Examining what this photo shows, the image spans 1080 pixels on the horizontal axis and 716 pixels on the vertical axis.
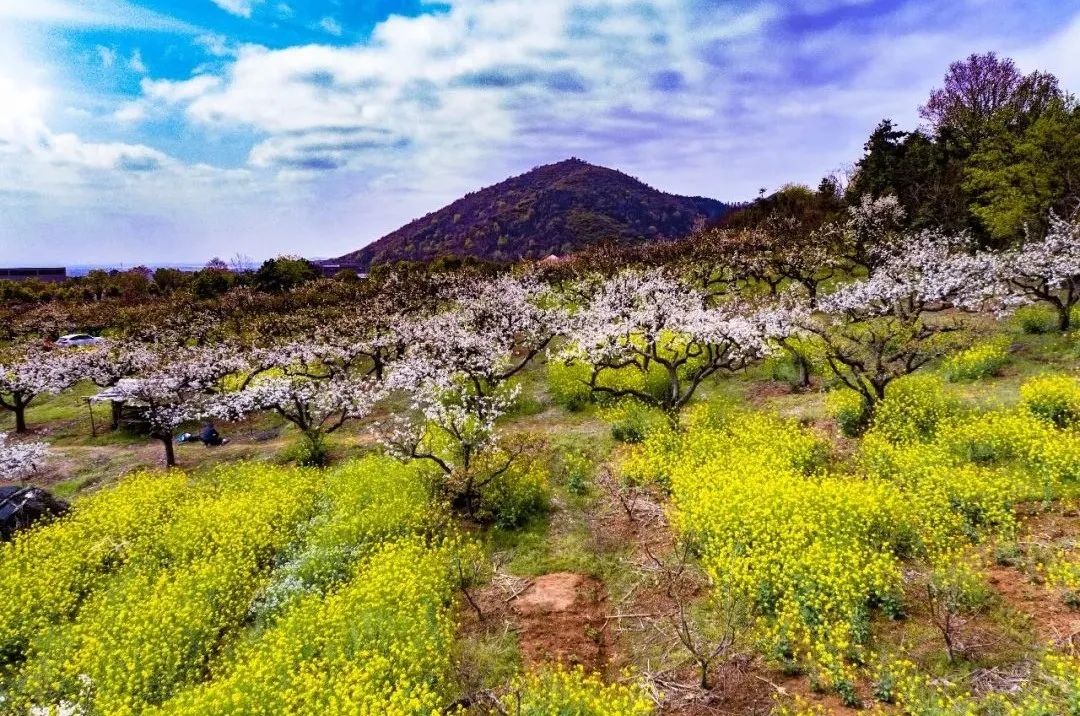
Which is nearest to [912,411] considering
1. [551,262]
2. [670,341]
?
[670,341]

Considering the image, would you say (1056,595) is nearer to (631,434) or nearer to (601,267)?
(631,434)

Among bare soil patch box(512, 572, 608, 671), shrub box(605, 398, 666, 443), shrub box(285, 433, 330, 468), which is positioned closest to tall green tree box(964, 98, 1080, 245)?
shrub box(605, 398, 666, 443)

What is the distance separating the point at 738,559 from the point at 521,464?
854cm

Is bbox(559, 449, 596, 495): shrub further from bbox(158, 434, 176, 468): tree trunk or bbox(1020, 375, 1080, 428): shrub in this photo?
bbox(158, 434, 176, 468): tree trunk

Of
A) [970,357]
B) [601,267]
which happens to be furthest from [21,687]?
[601,267]

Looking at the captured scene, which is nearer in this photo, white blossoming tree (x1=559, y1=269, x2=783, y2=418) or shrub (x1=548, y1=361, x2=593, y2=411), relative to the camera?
white blossoming tree (x1=559, y1=269, x2=783, y2=418)

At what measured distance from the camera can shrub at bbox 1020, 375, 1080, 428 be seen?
59.2ft

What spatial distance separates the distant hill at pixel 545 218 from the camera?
135 m

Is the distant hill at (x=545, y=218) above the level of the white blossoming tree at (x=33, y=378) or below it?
above

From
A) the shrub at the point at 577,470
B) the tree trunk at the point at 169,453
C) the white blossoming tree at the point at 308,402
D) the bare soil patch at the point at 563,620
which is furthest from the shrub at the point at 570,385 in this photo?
the tree trunk at the point at 169,453

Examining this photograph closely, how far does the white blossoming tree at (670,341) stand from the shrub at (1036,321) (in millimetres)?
11909

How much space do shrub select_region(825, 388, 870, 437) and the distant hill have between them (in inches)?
3877

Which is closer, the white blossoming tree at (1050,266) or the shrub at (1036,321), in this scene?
the white blossoming tree at (1050,266)

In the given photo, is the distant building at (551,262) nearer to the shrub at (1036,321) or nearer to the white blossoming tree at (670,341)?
the white blossoming tree at (670,341)
